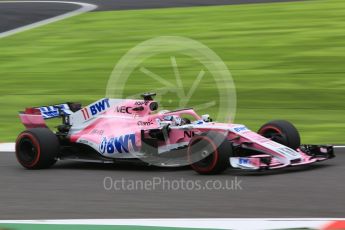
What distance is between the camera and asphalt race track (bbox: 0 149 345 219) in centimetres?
760

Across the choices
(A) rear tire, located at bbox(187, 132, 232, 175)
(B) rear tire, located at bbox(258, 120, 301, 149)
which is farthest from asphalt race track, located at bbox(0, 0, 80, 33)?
(A) rear tire, located at bbox(187, 132, 232, 175)

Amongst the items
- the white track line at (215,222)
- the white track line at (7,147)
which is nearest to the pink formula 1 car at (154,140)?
the white track line at (7,147)

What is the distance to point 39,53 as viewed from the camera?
2342 centimetres

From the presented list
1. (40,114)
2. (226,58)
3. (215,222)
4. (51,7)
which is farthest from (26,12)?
(215,222)

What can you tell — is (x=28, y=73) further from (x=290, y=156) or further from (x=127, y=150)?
(x=290, y=156)

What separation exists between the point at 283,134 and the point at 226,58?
1081 cm

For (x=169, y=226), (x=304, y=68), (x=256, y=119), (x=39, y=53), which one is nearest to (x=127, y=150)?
(x=169, y=226)

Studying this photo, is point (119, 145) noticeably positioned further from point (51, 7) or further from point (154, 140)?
point (51, 7)

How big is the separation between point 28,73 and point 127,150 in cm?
1154

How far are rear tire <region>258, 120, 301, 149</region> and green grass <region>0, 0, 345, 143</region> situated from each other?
2.51 m

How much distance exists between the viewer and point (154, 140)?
32.9ft

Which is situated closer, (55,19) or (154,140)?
(154,140)

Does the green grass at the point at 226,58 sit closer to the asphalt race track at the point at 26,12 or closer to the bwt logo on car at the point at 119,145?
the asphalt race track at the point at 26,12

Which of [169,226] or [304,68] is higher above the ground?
[304,68]
